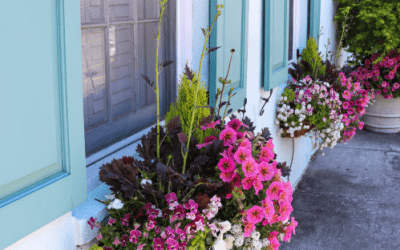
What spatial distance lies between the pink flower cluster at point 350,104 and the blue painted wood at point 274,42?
0.86 m

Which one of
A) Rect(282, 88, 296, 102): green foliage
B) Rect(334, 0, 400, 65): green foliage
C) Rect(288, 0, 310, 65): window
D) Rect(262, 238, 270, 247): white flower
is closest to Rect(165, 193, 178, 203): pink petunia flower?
Rect(262, 238, 270, 247): white flower

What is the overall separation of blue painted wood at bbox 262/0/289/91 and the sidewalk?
4.33ft

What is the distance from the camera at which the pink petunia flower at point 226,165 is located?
73.2 inches

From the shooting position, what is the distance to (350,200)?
463cm

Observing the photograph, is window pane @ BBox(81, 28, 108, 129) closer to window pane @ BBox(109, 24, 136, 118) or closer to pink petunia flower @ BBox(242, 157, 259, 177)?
window pane @ BBox(109, 24, 136, 118)

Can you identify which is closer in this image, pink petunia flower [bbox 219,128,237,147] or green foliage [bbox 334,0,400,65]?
pink petunia flower [bbox 219,128,237,147]

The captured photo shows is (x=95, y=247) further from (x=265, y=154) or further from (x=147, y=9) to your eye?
(x=147, y=9)

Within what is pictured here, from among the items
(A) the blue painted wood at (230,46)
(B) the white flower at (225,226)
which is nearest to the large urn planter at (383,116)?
(A) the blue painted wood at (230,46)

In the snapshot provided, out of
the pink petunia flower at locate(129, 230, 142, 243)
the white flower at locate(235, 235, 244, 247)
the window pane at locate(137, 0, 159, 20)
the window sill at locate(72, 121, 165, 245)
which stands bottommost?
the white flower at locate(235, 235, 244, 247)

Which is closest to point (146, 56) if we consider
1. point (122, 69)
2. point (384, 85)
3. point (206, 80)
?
point (122, 69)

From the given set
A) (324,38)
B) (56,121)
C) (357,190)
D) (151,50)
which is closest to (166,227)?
(56,121)

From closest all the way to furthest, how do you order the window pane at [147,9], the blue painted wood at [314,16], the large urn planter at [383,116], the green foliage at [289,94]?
the window pane at [147,9] < the green foliage at [289,94] < the blue painted wood at [314,16] < the large urn planter at [383,116]

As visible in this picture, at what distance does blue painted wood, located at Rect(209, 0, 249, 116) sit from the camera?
2.59 meters

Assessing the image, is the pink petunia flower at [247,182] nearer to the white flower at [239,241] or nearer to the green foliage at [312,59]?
the white flower at [239,241]
